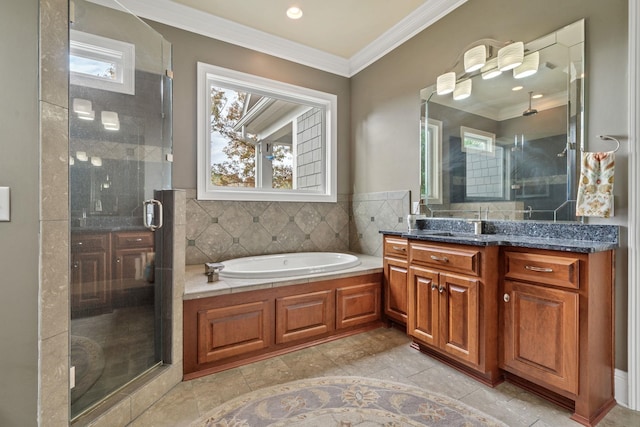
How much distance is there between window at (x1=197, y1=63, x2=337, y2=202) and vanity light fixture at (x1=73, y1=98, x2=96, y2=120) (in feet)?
4.81

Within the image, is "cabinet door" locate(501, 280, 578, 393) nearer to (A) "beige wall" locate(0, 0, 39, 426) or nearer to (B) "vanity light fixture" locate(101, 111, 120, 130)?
(A) "beige wall" locate(0, 0, 39, 426)

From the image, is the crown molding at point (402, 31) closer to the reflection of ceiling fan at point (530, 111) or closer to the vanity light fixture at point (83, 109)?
the reflection of ceiling fan at point (530, 111)

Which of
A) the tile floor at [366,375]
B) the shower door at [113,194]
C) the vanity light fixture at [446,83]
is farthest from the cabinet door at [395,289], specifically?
the shower door at [113,194]

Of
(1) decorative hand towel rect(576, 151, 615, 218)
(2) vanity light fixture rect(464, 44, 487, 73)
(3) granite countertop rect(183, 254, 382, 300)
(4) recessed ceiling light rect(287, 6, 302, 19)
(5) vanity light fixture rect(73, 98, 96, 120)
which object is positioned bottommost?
(3) granite countertop rect(183, 254, 382, 300)

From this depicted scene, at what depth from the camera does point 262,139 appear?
3.45 metres

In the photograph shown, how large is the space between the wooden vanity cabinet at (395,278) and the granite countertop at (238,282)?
0.13 metres

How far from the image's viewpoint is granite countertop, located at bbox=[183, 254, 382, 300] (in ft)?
6.50

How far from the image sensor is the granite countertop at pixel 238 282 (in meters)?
1.98

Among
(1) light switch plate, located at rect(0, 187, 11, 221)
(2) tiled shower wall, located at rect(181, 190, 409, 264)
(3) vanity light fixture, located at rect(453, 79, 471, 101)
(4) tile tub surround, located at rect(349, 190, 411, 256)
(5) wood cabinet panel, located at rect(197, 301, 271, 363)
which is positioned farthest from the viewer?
(4) tile tub surround, located at rect(349, 190, 411, 256)

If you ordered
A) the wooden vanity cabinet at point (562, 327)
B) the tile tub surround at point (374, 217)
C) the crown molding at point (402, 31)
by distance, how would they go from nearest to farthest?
the wooden vanity cabinet at point (562, 327), the crown molding at point (402, 31), the tile tub surround at point (374, 217)

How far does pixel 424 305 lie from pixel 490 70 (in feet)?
6.21

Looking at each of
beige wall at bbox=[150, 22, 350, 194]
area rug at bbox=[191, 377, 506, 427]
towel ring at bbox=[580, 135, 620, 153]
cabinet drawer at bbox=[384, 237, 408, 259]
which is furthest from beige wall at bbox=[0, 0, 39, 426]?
towel ring at bbox=[580, 135, 620, 153]

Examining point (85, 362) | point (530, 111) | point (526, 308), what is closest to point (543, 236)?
point (526, 308)

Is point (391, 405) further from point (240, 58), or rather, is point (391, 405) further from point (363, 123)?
point (240, 58)
